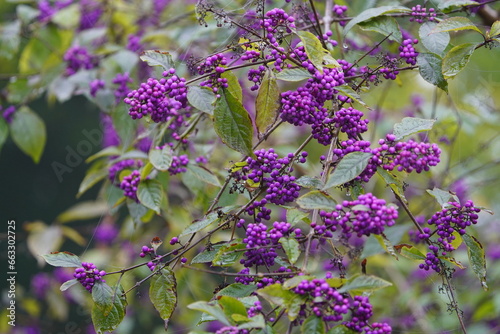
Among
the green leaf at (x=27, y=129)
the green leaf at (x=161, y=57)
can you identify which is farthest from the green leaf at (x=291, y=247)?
the green leaf at (x=27, y=129)

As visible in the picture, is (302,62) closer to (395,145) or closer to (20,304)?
(395,145)

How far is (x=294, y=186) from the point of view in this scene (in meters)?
0.98

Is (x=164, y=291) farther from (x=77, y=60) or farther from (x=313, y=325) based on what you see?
(x=77, y=60)

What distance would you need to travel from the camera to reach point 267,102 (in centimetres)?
100

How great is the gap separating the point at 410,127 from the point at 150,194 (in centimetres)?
66

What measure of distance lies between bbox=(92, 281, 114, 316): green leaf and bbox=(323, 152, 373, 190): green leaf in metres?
0.44

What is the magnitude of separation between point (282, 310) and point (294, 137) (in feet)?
6.68

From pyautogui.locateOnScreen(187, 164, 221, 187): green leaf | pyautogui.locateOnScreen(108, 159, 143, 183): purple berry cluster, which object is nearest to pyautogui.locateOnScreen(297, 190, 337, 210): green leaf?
pyautogui.locateOnScreen(187, 164, 221, 187): green leaf

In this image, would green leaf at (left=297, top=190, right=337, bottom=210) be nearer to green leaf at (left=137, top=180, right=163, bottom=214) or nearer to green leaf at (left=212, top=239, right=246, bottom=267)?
green leaf at (left=212, top=239, right=246, bottom=267)

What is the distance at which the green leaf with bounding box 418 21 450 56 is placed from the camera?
1168 mm

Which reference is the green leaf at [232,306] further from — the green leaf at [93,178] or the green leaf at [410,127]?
the green leaf at [93,178]

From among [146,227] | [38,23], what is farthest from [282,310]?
[146,227]

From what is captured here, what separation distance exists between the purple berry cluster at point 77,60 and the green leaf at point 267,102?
4.11 feet

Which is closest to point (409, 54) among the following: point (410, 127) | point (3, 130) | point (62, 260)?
point (410, 127)
